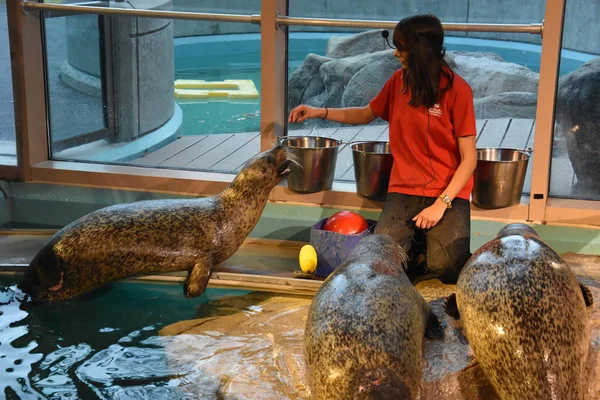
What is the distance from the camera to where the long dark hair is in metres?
4.07

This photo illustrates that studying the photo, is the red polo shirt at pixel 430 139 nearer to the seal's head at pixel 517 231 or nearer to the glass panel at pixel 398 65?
the seal's head at pixel 517 231

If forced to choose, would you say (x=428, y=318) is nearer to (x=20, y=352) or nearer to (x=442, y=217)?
(x=442, y=217)

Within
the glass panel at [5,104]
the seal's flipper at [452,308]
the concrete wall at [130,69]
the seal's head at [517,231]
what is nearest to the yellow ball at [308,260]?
the seal's flipper at [452,308]

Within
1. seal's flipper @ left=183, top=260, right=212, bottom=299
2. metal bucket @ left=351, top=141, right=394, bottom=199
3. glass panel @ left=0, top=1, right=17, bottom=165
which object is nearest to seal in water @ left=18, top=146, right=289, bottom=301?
seal's flipper @ left=183, top=260, right=212, bottom=299

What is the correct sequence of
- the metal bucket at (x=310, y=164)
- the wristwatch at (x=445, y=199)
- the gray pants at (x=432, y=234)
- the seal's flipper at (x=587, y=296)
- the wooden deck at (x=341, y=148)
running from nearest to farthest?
1. the seal's flipper at (x=587, y=296)
2. the wristwatch at (x=445, y=199)
3. the gray pants at (x=432, y=234)
4. the metal bucket at (x=310, y=164)
5. the wooden deck at (x=341, y=148)

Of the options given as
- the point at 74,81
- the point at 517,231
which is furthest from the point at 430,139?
the point at 74,81

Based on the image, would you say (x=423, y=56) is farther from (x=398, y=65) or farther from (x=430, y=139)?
(x=398, y=65)

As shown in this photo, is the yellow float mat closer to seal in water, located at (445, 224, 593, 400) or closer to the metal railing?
the metal railing

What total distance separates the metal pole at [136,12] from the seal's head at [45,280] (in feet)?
5.99

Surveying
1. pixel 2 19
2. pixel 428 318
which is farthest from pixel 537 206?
pixel 2 19

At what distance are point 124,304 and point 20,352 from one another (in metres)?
0.71

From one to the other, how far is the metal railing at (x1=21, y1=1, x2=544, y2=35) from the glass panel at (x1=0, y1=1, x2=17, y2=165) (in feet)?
1.20

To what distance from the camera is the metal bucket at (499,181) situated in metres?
4.58

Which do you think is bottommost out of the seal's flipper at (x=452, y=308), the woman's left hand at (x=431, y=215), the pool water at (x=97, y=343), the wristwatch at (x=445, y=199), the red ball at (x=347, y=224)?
the pool water at (x=97, y=343)
